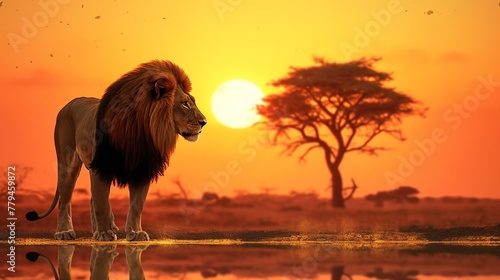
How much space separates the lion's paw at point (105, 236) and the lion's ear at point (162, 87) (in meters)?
1.21

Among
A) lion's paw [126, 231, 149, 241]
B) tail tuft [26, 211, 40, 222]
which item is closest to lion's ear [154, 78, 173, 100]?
lion's paw [126, 231, 149, 241]

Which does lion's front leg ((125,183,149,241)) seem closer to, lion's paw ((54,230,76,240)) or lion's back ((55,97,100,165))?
lion's back ((55,97,100,165))

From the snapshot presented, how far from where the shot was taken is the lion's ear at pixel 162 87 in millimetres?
7270

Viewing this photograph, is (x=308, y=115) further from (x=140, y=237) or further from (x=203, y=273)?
(x=203, y=273)

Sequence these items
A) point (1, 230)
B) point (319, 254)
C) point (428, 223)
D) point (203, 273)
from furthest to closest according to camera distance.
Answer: point (428, 223) < point (1, 230) < point (319, 254) < point (203, 273)

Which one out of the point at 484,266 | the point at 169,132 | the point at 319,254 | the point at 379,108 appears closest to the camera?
the point at 484,266

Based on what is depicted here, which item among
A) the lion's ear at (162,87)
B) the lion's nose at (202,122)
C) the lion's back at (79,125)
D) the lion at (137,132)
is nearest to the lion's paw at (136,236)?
the lion at (137,132)

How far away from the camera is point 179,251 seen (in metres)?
7.26

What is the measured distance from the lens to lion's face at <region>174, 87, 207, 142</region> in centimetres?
743

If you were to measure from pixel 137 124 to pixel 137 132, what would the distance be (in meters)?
0.06

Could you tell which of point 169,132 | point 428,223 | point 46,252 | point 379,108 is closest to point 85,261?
point 46,252

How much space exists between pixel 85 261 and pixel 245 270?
1.17 m

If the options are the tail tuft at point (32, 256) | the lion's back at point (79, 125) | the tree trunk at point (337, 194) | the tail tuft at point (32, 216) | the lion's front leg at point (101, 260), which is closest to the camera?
the lion's front leg at point (101, 260)

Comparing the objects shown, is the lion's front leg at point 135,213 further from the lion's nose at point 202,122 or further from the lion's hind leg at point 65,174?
the lion's hind leg at point 65,174
